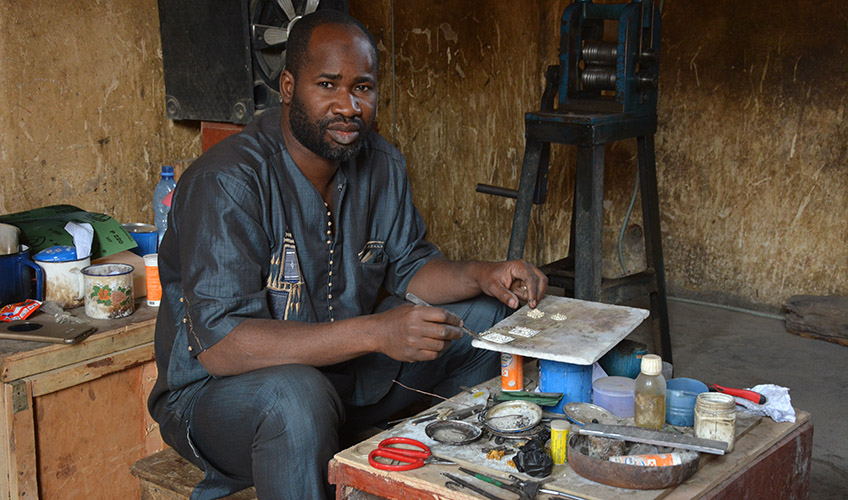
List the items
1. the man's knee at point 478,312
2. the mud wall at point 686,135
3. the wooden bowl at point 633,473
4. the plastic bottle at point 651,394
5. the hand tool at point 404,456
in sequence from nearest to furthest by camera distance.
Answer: the wooden bowl at point 633,473 → the hand tool at point 404,456 → the plastic bottle at point 651,394 → the man's knee at point 478,312 → the mud wall at point 686,135

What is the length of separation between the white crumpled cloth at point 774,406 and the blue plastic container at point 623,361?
26 cm

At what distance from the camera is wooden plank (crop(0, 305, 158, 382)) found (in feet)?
7.57

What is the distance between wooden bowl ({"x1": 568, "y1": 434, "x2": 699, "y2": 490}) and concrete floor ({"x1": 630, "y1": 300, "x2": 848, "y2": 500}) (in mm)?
1592

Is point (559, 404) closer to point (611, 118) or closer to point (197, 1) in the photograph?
point (611, 118)

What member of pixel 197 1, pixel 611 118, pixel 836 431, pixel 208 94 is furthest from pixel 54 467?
pixel 836 431

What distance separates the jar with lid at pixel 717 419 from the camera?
1.75 m

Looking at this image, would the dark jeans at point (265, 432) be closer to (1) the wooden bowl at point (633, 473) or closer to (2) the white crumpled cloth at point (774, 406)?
(1) the wooden bowl at point (633, 473)

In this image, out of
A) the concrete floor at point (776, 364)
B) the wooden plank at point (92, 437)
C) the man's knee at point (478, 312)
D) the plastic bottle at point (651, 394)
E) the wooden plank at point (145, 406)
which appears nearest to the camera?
the plastic bottle at point (651, 394)

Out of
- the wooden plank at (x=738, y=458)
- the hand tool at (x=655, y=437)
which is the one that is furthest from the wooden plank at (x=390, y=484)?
the wooden plank at (x=738, y=458)

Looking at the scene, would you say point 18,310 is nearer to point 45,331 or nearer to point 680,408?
point 45,331

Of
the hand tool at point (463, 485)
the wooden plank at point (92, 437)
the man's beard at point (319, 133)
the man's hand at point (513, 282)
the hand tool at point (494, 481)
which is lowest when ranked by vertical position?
the wooden plank at point (92, 437)

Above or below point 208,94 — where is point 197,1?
above

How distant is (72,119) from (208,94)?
50 cm

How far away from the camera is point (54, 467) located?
2418 mm
